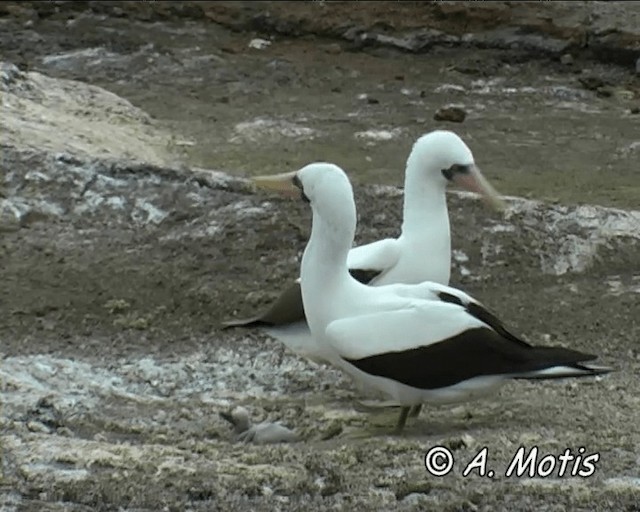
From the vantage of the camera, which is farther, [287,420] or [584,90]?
[584,90]

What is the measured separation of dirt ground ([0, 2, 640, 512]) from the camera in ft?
16.5

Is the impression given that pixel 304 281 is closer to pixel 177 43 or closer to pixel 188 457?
pixel 188 457

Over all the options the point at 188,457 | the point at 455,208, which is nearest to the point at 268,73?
the point at 455,208

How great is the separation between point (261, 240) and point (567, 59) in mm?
5418

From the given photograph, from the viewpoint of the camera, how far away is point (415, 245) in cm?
686

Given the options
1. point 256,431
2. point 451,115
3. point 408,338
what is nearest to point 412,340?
point 408,338

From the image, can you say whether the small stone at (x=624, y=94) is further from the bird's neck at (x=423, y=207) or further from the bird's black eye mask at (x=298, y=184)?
the bird's black eye mask at (x=298, y=184)

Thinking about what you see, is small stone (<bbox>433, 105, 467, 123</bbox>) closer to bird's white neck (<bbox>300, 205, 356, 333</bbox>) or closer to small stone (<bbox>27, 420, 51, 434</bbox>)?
bird's white neck (<bbox>300, 205, 356, 333</bbox>)

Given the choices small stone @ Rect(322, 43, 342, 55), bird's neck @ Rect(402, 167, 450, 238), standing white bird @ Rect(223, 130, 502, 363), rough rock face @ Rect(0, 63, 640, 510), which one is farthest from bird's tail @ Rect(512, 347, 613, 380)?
small stone @ Rect(322, 43, 342, 55)

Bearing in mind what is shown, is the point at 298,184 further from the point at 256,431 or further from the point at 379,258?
the point at 256,431

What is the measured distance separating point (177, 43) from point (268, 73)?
3.59 ft

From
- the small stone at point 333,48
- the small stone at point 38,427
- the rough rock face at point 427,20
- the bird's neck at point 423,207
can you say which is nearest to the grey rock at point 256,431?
the small stone at point 38,427

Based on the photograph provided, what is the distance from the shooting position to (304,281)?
6164 mm

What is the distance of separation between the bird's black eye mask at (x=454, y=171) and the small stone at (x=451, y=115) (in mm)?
4369
